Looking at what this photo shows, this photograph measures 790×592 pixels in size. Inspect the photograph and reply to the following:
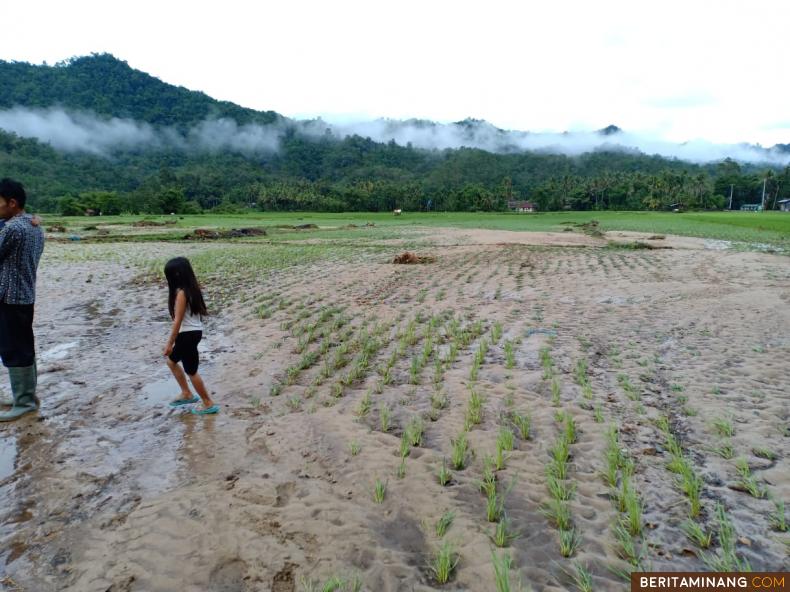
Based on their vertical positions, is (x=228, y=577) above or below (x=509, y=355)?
below

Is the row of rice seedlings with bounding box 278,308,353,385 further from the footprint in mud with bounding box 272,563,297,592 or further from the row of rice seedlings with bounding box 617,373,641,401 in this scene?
the row of rice seedlings with bounding box 617,373,641,401

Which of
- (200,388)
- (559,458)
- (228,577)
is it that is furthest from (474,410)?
(200,388)

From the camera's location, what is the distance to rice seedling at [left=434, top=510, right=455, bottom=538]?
10.4ft

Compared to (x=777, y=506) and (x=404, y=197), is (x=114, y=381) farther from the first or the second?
(x=404, y=197)

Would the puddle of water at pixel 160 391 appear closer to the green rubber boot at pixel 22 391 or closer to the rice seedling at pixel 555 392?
the green rubber boot at pixel 22 391

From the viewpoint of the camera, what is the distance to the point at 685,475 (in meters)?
3.62

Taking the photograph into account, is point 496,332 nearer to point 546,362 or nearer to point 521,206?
point 546,362

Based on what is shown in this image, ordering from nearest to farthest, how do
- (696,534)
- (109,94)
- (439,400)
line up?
(696,534)
(439,400)
(109,94)

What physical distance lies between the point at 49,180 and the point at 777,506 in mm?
126612

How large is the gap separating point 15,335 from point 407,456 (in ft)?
14.1

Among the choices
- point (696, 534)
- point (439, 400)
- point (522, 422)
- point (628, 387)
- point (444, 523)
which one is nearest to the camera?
point (696, 534)

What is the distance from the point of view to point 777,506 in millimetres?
3256

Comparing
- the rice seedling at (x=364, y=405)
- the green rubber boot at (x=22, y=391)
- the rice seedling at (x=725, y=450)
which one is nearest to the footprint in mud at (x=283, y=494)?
the rice seedling at (x=364, y=405)

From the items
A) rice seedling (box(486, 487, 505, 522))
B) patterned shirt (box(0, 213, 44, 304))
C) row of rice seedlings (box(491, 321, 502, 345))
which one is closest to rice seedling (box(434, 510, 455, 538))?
rice seedling (box(486, 487, 505, 522))
